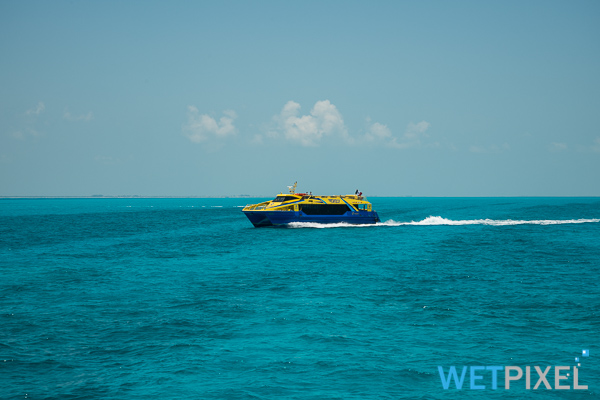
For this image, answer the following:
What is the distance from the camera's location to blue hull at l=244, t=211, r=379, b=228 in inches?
2773

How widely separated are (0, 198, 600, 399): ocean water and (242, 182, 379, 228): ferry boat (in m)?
27.5

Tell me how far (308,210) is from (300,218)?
1.91 meters

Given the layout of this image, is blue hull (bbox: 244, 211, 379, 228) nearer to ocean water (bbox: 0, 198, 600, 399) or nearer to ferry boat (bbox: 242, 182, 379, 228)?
ferry boat (bbox: 242, 182, 379, 228)

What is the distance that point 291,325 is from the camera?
20.9 meters

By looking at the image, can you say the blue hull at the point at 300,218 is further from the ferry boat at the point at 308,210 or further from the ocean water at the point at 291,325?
the ocean water at the point at 291,325

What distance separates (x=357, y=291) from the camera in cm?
2800

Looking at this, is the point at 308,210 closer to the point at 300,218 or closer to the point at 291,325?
the point at 300,218

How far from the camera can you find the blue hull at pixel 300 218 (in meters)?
70.4

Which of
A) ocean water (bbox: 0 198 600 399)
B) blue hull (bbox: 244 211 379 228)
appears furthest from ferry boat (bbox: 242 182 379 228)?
ocean water (bbox: 0 198 600 399)

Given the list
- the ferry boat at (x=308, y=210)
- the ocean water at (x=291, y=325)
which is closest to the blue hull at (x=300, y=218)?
the ferry boat at (x=308, y=210)

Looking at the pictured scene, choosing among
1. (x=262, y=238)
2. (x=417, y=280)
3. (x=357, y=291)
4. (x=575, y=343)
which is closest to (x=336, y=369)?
(x=575, y=343)

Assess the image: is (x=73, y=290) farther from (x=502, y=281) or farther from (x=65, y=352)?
(x=502, y=281)

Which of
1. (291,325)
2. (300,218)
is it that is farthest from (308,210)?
(291,325)

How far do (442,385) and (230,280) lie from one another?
64.3 feet
